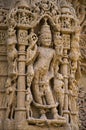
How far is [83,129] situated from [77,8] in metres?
1.99

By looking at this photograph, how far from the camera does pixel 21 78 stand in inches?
229

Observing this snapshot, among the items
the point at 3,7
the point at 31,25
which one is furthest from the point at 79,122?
the point at 3,7

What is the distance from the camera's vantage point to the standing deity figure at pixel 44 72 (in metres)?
5.84

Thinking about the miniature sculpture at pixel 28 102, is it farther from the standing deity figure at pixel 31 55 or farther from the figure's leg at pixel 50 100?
the figure's leg at pixel 50 100

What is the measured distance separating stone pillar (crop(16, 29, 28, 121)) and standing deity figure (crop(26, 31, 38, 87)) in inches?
2.5

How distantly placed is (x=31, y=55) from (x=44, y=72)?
30 centimetres

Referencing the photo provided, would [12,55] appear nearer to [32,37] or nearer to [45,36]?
[32,37]

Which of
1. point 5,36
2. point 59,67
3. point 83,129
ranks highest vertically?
point 5,36

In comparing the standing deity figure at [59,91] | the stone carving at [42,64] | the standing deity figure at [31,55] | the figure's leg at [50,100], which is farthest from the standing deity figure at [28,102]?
the standing deity figure at [59,91]

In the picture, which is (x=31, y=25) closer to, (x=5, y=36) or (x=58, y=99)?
(x=5, y=36)

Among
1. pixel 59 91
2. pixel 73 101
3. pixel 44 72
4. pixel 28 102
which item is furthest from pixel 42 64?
pixel 73 101

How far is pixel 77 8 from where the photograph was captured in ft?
23.0

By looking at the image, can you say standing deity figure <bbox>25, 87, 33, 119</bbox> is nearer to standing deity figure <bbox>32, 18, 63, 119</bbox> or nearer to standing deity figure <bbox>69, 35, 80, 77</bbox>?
standing deity figure <bbox>32, 18, 63, 119</bbox>

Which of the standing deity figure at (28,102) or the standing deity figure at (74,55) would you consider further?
the standing deity figure at (74,55)
